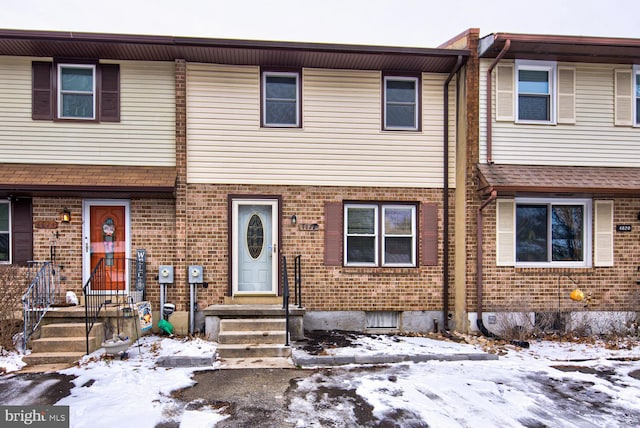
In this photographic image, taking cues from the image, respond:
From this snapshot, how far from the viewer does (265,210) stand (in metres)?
8.27

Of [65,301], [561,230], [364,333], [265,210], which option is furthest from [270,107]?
[561,230]

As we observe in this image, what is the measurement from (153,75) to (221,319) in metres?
4.86

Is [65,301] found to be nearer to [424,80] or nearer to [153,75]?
[153,75]

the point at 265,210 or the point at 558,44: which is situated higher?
the point at 558,44

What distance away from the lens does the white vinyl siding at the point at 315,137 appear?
8.09m

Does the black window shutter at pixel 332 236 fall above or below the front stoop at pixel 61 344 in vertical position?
above

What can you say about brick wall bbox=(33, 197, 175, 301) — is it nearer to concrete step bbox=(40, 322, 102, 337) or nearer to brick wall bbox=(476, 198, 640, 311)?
concrete step bbox=(40, 322, 102, 337)

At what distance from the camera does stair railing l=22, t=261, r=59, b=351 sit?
6.77 m

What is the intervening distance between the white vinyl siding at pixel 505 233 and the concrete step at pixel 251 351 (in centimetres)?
459

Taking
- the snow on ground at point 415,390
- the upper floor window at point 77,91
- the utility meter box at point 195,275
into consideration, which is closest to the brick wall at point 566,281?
the snow on ground at point 415,390

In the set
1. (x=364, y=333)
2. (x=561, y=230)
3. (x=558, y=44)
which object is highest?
(x=558, y=44)

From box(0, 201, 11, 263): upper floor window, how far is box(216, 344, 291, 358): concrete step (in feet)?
15.2

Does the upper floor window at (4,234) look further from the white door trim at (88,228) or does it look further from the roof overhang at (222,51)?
the roof overhang at (222,51)

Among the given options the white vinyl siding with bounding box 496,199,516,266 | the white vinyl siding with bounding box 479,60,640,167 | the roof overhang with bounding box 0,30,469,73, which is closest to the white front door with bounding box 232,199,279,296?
the roof overhang with bounding box 0,30,469,73
